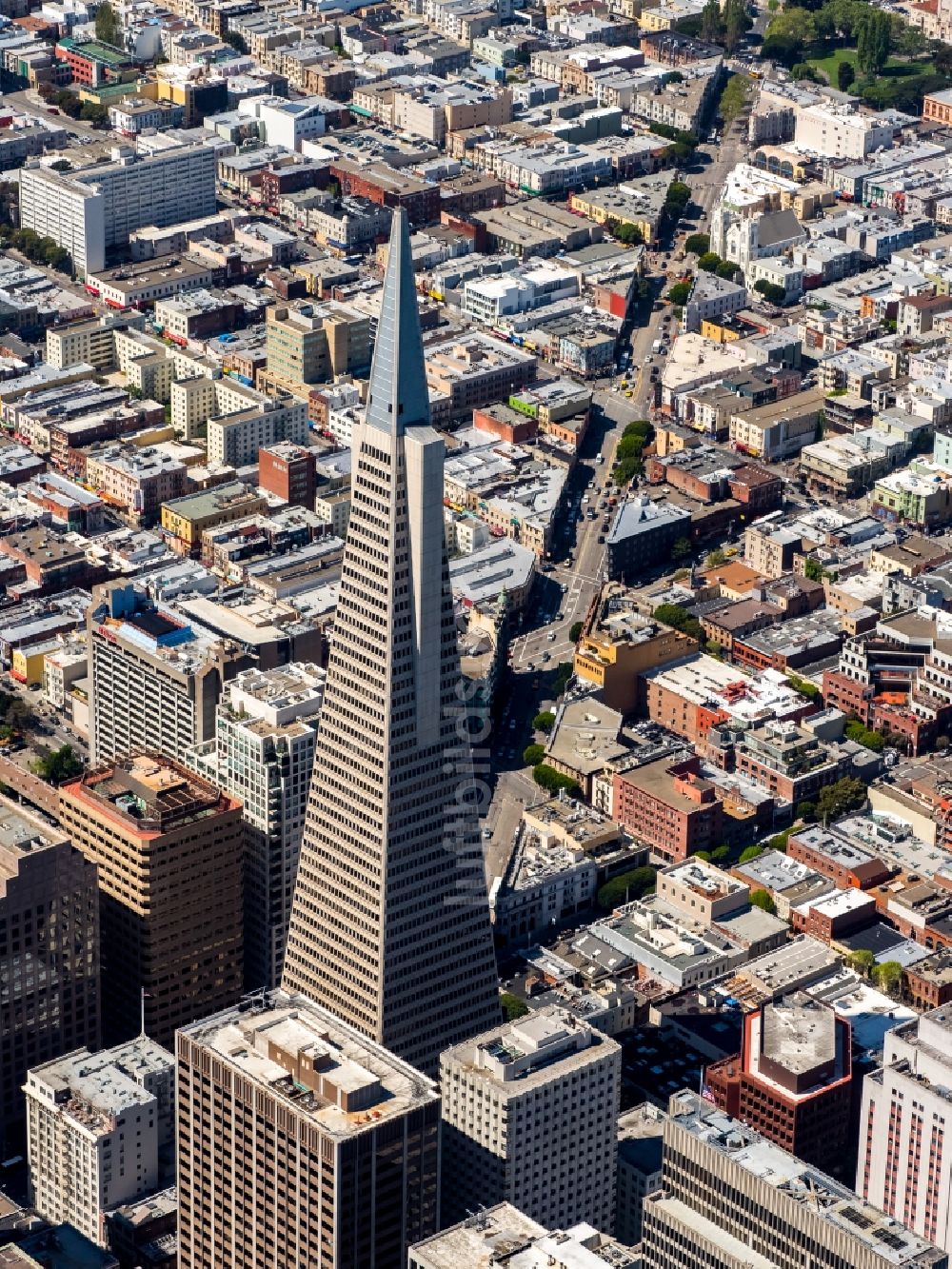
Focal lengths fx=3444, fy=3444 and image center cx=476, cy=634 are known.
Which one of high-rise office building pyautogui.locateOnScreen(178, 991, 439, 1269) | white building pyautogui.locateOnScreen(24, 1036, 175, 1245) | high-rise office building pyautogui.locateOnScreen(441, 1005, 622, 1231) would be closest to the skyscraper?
high-rise office building pyautogui.locateOnScreen(441, 1005, 622, 1231)

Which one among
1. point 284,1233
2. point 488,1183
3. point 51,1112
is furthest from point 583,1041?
point 51,1112

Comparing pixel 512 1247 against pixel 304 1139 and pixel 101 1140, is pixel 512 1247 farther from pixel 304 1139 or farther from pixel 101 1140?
pixel 101 1140

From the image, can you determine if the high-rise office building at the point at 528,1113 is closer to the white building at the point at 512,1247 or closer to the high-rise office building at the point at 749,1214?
the high-rise office building at the point at 749,1214

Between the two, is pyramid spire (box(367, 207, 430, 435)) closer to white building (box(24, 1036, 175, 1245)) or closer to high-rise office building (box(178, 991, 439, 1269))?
high-rise office building (box(178, 991, 439, 1269))

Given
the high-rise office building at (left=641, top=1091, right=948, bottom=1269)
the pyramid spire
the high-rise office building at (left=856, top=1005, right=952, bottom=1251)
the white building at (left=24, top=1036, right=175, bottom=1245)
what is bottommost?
the white building at (left=24, top=1036, right=175, bottom=1245)

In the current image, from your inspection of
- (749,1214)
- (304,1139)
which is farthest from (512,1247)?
(749,1214)

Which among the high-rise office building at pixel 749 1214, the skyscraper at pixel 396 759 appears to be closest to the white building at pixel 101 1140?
the skyscraper at pixel 396 759
